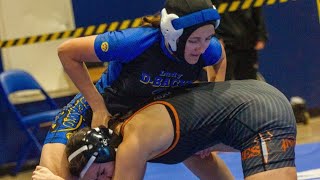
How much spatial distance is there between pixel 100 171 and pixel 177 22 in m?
0.71

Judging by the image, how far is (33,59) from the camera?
6.34 metres

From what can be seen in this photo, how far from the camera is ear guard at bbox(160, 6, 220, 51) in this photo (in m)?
2.62

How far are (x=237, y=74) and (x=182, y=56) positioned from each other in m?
2.19

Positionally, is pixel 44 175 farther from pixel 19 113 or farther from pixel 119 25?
pixel 19 113

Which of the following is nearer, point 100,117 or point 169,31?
point 169,31

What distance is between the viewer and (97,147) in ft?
8.49

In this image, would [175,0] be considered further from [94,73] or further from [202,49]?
[94,73]

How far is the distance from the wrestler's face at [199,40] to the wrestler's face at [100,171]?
1.93 feet

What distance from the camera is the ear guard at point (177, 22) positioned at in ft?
8.61

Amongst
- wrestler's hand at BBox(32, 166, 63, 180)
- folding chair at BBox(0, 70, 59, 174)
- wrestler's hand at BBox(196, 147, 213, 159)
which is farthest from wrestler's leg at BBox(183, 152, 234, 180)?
folding chair at BBox(0, 70, 59, 174)

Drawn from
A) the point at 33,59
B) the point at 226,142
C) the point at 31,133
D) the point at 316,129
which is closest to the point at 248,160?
the point at 226,142

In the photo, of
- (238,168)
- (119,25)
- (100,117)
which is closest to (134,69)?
(100,117)

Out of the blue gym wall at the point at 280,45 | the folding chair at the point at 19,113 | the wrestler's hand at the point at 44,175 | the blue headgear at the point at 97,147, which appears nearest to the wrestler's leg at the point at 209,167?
the blue headgear at the point at 97,147

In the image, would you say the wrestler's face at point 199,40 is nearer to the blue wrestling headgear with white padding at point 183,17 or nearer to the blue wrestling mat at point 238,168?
the blue wrestling headgear with white padding at point 183,17
